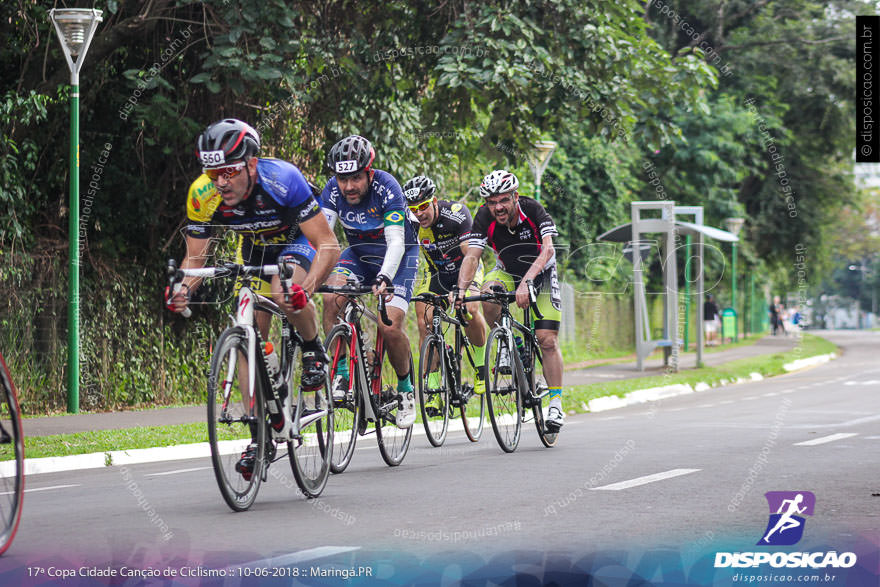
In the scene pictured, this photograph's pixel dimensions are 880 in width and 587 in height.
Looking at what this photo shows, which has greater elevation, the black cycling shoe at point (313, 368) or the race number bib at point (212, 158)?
the race number bib at point (212, 158)

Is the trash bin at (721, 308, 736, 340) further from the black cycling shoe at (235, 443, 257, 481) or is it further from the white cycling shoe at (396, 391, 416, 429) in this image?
the black cycling shoe at (235, 443, 257, 481)

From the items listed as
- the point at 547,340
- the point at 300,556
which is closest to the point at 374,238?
the point at 547,340

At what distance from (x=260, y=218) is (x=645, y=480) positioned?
9.95 ft

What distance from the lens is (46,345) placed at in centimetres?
1438

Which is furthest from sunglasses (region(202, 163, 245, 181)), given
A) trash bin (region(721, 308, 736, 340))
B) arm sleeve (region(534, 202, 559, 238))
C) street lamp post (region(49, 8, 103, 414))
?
trash bin (region(721, 308, 736, 340))

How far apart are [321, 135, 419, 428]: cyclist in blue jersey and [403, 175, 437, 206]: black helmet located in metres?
1.07

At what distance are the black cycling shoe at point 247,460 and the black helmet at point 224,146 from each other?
154cm

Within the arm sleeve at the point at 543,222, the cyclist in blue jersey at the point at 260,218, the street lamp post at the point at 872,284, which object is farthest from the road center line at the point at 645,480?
the street lamp post at the point at 872,284

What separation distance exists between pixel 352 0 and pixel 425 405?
8315mm

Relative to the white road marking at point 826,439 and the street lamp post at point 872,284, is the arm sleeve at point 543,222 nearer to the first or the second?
the white road marking at point 826,439

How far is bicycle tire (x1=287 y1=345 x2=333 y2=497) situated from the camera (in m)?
7.07

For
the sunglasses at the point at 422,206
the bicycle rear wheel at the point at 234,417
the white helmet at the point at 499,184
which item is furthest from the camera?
the sunglasses at the point at 422,206

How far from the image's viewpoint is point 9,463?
17.1ft

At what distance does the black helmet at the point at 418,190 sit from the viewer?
10414 millimetres
